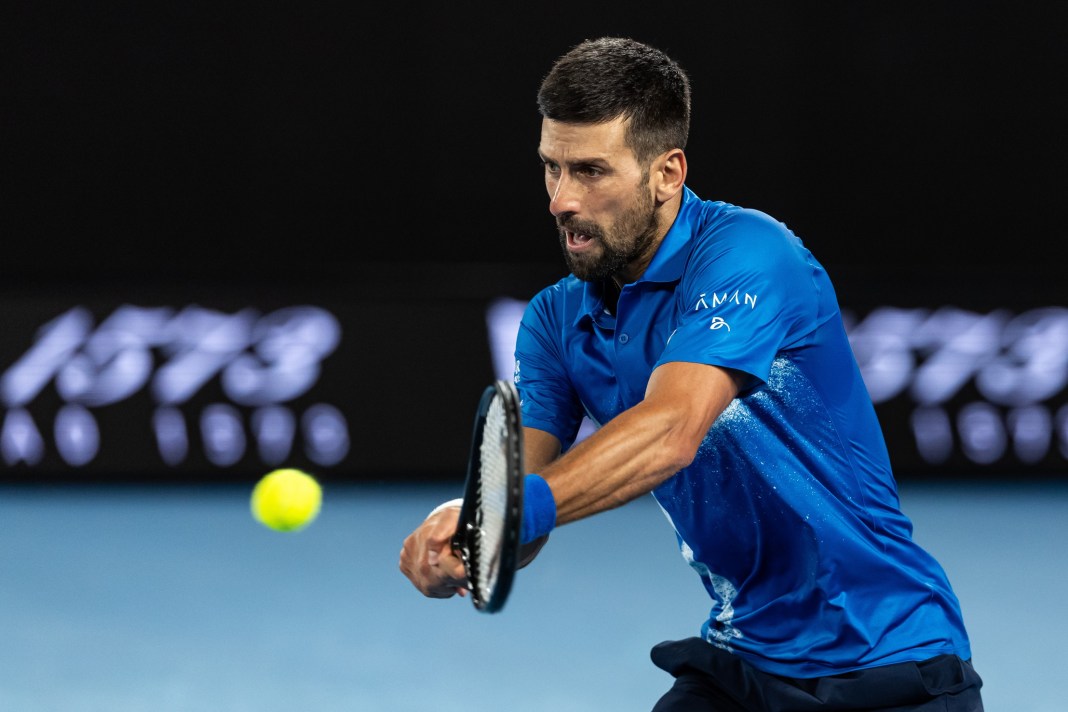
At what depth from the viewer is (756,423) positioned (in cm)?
241

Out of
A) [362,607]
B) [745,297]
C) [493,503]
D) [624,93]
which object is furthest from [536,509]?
[362,607]

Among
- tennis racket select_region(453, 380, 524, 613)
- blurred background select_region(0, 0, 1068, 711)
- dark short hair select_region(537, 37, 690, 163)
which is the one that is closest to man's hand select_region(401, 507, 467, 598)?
tennis racket select_region(453, 380, 524, 613)

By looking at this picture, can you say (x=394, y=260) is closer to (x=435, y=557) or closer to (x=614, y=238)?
(x=614, y=238)

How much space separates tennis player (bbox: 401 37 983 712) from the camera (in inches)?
93.7

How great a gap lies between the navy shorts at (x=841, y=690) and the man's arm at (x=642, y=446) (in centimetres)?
56

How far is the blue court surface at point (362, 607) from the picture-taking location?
180 inches

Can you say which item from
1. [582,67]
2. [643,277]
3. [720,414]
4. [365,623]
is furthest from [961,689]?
[365,623]

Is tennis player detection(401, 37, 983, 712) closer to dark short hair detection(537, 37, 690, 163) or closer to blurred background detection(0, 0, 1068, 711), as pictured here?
dark short hair detection(537, 37, 690, 163)

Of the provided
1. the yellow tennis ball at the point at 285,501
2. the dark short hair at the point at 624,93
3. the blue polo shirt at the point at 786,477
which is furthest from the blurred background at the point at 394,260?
the dark short hair at the point at 624,93

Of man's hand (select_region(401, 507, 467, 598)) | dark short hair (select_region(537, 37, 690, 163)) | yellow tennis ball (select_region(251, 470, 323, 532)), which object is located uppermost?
dark short hair (select_region(537, 37, 690, 163))

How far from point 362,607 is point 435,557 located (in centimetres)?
340

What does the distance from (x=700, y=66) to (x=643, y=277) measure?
588cm

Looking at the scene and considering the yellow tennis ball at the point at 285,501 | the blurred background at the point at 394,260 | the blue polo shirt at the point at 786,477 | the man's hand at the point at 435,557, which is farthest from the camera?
the blurred background at the point at 394,260

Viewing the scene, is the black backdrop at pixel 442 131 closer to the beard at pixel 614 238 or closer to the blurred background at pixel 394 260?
the blurred background at pixel 394 260
